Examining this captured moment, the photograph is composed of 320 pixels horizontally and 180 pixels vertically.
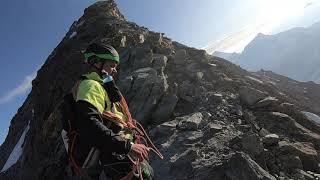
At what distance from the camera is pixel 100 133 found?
17.1 ft

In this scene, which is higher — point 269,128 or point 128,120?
point 128,120

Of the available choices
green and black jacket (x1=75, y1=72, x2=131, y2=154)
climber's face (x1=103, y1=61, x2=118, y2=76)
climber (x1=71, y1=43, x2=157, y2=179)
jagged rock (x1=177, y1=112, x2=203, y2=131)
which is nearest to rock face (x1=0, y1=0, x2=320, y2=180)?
jagged rock (x1=177, y1=112, x2=203, y2=131)

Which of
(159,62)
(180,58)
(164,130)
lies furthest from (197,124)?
(180,58)

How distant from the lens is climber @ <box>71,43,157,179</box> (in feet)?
17.3

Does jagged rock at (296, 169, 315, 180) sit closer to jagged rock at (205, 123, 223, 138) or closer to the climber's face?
jagged rock at (205, 123, 223, 138)

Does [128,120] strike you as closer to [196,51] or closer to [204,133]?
[204,133]

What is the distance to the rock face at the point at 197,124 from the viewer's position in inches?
440

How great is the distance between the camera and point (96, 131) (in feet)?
17.1

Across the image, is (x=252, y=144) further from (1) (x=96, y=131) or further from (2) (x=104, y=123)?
(1) (x=96, y=131)

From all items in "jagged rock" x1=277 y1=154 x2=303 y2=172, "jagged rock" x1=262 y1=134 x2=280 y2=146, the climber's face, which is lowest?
"jagged rock" x1=277 y1=154 x2=303 y2=172

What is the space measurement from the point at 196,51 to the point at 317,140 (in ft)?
53.1

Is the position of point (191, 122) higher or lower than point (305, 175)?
higher

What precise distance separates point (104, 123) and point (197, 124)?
335 inches

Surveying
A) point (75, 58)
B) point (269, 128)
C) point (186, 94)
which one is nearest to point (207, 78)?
point (186, 94)
